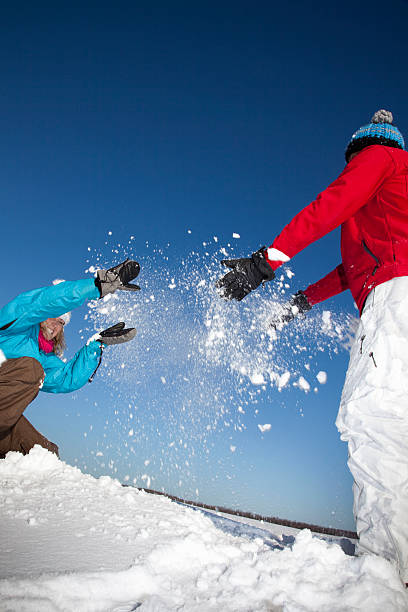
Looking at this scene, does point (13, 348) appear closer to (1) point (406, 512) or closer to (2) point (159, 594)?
(2) point (159, 594)

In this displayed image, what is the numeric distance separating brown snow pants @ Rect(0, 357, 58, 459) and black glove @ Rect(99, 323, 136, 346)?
0.96 meters

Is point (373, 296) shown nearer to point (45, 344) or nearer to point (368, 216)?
point (368, 216)

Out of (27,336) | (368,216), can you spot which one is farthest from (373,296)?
(27,336)

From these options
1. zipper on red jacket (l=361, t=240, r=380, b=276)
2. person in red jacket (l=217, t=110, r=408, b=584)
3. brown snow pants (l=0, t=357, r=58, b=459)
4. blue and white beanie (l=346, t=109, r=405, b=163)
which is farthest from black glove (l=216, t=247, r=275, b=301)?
brown snow pants (l=0, t=357, r=58, b=459)

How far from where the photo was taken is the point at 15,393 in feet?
10.7

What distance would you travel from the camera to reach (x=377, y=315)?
177 cm

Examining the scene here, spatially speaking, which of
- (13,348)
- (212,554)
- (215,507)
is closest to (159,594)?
(212,554)

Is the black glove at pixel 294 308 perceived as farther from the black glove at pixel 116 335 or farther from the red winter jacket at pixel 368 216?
the black glove at pixel 116 335

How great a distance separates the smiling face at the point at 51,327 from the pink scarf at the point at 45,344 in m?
0.04

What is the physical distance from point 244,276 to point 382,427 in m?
1.12

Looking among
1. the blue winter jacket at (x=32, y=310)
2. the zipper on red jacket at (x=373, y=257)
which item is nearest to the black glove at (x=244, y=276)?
the zipper on red jacket at (x=373, y=257)

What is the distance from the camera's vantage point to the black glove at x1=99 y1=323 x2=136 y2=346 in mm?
4238

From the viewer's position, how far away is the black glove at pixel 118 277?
3.35 meters

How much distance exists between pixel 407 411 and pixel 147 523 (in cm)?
153
